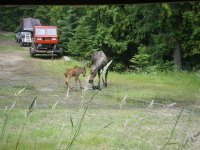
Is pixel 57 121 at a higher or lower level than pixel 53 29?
lower

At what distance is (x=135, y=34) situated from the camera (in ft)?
40.0

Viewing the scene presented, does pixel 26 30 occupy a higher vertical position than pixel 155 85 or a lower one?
higher

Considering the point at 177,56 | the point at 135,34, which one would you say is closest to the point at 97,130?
the point at 177,56

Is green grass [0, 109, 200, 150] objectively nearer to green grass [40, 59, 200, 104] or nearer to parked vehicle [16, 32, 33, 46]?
green grass [40, 59, 200, 104]

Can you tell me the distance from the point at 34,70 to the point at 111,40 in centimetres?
271

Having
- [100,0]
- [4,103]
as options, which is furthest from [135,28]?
[100,0]

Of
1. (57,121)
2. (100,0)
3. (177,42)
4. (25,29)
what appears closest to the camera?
(100,0)

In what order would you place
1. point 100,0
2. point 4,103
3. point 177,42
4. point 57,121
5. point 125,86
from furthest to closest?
point 177,42
point 125,86
point 4,103
point 57,121
point 100,0

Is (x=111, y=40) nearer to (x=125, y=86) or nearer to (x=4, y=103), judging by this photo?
(x=125, y=86)

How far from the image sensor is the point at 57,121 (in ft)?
18.4

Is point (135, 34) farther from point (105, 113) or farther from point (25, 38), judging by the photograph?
point (105, 113)

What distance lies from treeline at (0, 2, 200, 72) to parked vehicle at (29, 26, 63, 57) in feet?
1.55

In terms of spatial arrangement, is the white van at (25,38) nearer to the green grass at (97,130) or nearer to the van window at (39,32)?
the van window at (39,32)

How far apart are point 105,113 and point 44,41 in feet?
19.0
